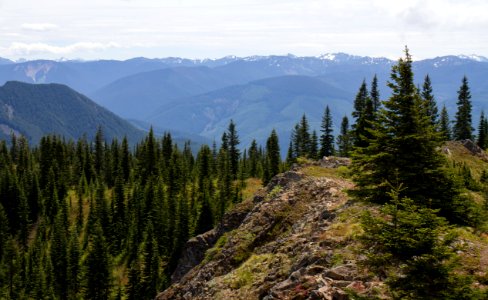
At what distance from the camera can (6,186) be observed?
431 ft

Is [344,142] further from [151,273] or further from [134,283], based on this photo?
[134,283]

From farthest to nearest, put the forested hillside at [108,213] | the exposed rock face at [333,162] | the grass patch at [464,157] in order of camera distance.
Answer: the forested hillside at [108,213], the grass patch at [464,157], the exposed rock face at [333,162]

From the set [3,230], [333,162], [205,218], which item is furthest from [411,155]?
[3,230]

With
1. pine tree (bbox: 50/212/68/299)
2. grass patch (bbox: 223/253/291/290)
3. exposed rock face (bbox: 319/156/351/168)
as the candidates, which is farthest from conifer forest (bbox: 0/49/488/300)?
grass patch (bbox: 223/253/291/290)

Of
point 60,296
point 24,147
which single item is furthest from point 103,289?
point 24,147

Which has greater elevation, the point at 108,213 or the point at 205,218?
the point at 205,218

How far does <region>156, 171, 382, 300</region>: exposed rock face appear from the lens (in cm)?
1650

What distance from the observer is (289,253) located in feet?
71.8

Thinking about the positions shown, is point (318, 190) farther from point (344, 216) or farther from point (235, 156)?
point (235, 156)

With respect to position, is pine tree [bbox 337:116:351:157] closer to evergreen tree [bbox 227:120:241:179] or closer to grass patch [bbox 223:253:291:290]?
evergreen tree [bbox 227:120:241:179]

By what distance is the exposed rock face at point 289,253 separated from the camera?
16.5m

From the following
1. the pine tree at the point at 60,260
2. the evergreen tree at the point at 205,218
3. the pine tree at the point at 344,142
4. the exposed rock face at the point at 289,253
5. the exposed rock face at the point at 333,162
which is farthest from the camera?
the pine tree at the point at 60,260

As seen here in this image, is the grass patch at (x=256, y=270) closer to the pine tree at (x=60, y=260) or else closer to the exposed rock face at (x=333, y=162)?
the exposed rock face at (x=333, y=162)

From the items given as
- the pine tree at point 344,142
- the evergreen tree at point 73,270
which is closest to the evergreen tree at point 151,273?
the evergreen tree at point 73,270
